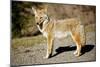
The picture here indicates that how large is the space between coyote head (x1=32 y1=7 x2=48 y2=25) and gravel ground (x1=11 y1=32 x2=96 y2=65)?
32 centimetres

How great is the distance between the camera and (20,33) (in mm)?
2332

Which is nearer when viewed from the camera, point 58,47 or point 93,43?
point 58,47

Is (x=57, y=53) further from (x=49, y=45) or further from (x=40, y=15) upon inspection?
(x=40, y=15)

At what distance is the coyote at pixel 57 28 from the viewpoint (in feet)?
8.00

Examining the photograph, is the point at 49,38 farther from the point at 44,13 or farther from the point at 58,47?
the point at 44,13

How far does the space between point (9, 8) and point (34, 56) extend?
69 centimetres

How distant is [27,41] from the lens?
7.77 ft

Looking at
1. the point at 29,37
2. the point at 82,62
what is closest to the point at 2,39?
the point at 29,37

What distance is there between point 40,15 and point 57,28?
0.30 metres

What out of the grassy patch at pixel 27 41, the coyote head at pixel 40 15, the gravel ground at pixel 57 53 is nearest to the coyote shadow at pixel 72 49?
the gravel ground at pixel 57 53

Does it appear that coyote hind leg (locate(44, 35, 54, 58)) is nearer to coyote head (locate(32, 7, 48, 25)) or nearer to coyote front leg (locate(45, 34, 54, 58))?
coyote front leg (locate(45, 34, 54, 58))

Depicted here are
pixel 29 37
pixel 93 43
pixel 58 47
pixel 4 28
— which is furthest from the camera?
pixel 93 43

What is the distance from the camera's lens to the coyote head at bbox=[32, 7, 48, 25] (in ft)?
7.90

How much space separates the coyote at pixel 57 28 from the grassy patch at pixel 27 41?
9 centimetres
